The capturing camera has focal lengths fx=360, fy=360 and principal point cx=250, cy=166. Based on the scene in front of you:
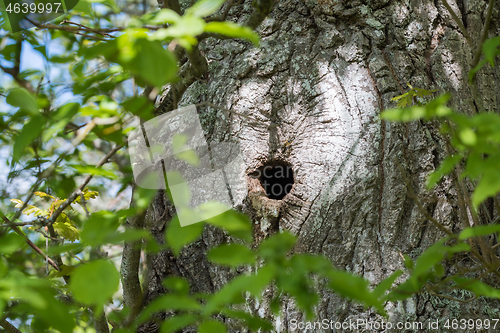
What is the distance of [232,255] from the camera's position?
2.36 ft

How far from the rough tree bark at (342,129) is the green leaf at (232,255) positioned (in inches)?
35.1

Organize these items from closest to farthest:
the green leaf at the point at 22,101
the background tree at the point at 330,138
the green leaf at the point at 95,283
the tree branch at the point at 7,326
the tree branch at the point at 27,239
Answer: the green leaf at the point at 95,283
the green leaf at the point at 22,101
the tree branch at the point at 27,239
the tree branch at the point at 7,326
the background tree at the point at 330,138

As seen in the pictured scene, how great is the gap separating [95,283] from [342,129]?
1.27 meters

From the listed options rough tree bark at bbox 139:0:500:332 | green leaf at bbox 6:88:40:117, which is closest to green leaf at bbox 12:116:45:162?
green leaf at bbox 6:88:40:117

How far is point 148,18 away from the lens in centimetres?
79

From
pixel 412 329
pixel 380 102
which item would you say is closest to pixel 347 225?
pixel 412 329

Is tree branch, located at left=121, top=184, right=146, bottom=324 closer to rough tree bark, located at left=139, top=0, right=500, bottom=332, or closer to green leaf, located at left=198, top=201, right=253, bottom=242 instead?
rough tree bark, located at left=139, top=0, right=500, bottom=332

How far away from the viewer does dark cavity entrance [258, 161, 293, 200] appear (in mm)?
1755

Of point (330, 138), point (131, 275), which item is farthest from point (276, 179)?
point (131, 275)

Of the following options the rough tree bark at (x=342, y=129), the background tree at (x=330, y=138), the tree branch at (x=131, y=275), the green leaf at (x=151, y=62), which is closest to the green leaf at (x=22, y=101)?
the green leaf at (x=151, y=62)

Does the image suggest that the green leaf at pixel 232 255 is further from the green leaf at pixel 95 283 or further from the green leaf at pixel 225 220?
the green leaf at pixel 95 283

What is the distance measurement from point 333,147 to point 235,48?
735 mm

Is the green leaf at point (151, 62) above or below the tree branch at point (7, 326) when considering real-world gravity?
above

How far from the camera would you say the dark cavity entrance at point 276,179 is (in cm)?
175
